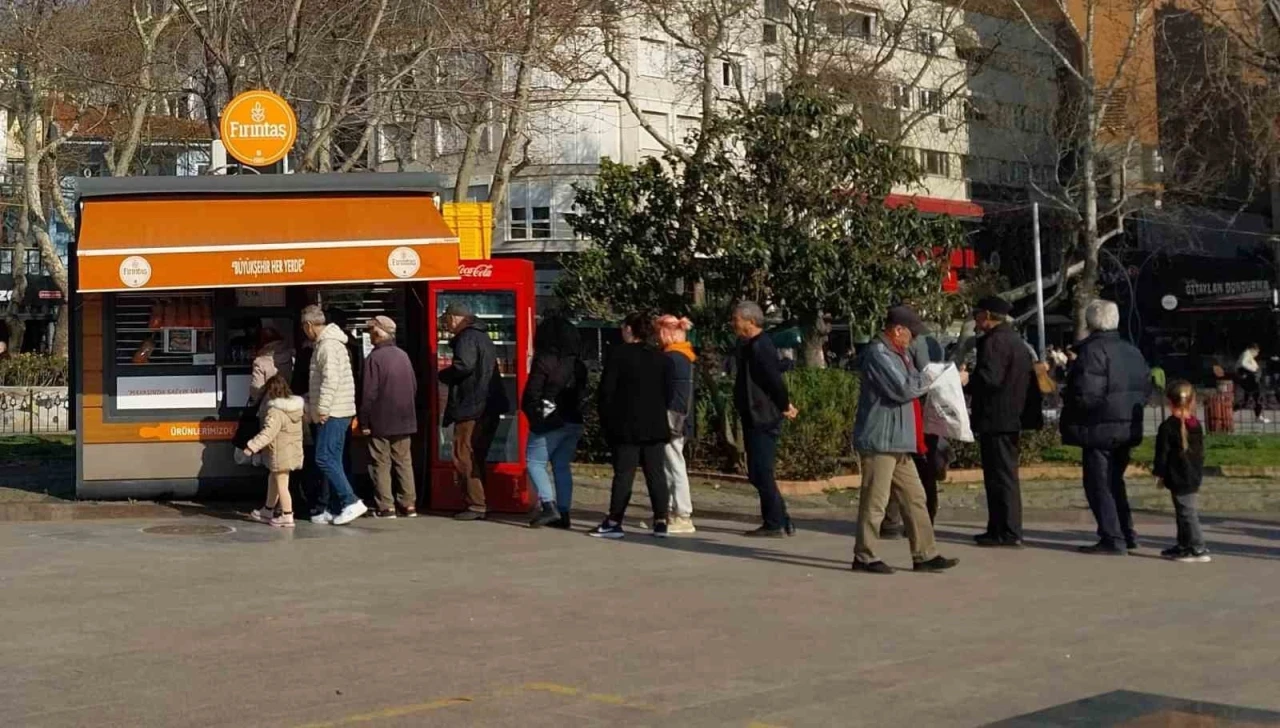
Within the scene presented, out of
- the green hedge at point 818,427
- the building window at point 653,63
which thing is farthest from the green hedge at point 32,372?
the green hedge at point 818,427

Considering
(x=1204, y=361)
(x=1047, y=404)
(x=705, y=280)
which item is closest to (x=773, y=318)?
(x=705, y=280)

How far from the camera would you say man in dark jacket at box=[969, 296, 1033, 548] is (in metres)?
12.1

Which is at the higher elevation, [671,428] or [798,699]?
[671,428]

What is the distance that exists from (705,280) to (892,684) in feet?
36.1

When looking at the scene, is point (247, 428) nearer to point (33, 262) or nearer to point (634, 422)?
point (634, 422)

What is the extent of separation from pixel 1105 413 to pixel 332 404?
5990mm

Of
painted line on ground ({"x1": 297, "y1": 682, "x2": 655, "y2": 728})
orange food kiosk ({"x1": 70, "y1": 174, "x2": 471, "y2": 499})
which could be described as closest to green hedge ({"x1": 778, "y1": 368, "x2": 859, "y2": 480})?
orange food kiosk ({"x1": 70, "y1": 174, "x2": 471, "y2": 499})

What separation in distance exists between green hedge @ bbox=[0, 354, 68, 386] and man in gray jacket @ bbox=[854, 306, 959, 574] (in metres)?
29.4

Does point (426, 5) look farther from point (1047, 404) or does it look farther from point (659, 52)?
point (659, 52)

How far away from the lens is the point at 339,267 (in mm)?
13047

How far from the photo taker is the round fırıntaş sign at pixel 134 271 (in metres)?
12.6

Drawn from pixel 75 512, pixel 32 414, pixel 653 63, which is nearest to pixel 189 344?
pixel 75 512

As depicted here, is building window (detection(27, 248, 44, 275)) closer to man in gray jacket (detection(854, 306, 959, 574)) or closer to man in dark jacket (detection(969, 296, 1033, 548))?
man in dark jacket (detection(969, 296, 1033, 548))

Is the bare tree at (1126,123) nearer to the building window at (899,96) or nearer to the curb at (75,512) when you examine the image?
the building window at (899,96)
